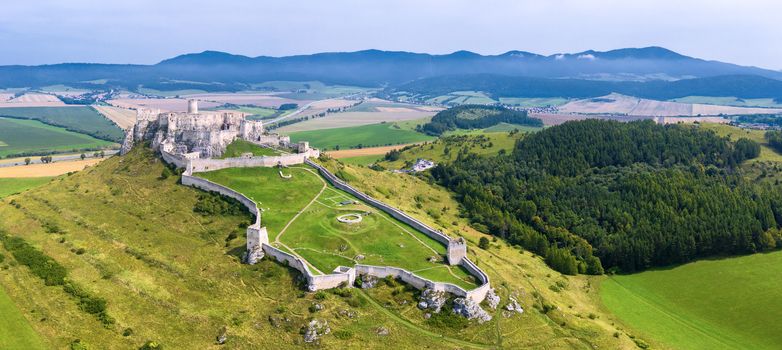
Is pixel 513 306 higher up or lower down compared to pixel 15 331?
higher up

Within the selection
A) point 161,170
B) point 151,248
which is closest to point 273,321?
point 151,248

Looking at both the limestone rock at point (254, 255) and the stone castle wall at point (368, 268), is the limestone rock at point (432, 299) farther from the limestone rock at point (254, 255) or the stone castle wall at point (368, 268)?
the limestone rock at point (254, 255)

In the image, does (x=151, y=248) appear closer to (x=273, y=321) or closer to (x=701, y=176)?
(x=273, y=321)

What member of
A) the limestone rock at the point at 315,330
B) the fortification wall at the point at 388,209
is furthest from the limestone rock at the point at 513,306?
the limestone rock at the point at 315,330

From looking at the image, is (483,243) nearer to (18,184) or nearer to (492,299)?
(492,299)

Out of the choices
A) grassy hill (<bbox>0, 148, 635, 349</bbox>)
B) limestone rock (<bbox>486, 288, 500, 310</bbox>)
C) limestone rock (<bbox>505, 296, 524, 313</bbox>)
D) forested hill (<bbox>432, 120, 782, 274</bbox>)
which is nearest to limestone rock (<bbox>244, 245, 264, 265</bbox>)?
grassy hill (<bbox>0, 148, 635, 349</bbox>)

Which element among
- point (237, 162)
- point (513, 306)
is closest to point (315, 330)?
point (513, 306)

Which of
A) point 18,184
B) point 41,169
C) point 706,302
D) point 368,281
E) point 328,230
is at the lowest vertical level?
point 706,302

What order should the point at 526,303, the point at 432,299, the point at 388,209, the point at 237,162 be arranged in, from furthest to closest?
the point at 237,162, the point at 388,209, the point at 526,303, the point at 432,299
